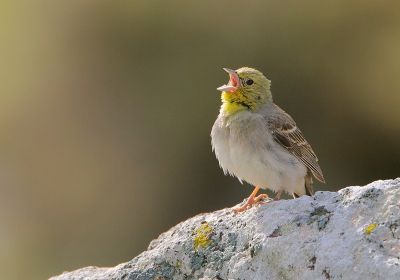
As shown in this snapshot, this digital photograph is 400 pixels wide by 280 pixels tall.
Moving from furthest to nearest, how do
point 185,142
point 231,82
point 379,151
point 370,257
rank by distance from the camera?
point 185,142
point 379,151
point 231,82
point 370,257

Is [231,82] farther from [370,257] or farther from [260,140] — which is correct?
[370,257]

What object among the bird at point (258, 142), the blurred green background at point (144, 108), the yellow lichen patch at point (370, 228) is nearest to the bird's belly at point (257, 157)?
the bird at point (258, 142)

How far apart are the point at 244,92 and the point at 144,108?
6923 mm

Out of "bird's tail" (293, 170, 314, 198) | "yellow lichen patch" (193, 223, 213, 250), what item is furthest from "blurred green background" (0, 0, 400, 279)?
"yellow lichen patch" (193, 223, 213, 250)

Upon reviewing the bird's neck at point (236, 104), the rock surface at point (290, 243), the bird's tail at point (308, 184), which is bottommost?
the bird's tail at point (308, 184)

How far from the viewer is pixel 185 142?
13.5 metres

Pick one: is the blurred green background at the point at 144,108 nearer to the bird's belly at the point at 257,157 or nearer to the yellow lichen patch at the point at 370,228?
the bird's belly at the point at 257,157

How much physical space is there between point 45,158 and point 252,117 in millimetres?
8579

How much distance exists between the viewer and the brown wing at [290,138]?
6898mm

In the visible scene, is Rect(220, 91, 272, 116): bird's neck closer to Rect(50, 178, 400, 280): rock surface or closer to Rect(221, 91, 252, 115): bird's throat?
Rect(221, 91, 252, 115): bird's throat

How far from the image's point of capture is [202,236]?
495cm

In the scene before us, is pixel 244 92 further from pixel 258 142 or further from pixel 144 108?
pixel 144 108

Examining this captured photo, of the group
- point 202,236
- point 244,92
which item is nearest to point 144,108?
point 244,92

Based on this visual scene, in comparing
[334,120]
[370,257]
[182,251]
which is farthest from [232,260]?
[334,120]
